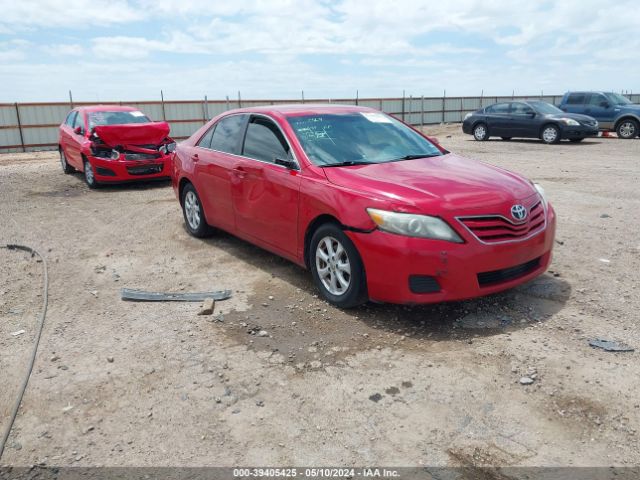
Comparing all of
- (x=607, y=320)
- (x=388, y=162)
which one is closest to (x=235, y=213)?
(x=388, y=162)

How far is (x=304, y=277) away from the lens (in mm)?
5117

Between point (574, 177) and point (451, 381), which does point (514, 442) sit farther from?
point (574, 177)

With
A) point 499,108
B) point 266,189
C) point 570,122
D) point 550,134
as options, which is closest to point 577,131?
point 570,122

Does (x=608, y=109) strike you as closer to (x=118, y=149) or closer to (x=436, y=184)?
(x=118, y=149)

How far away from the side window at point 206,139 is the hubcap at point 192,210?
606 millimetres

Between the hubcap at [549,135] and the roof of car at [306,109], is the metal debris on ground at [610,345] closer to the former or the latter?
the roof of car at [306,109]

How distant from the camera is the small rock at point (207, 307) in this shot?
4.35 meters

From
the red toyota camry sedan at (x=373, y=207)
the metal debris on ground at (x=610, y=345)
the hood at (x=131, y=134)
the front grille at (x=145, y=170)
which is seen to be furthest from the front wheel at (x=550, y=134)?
the metal debris on ground at (x=610, y=345)

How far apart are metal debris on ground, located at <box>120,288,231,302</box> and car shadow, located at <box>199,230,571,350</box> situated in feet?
0.97

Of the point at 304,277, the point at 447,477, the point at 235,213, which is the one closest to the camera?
the point at 447,477

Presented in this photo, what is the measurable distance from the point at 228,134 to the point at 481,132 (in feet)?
53.5

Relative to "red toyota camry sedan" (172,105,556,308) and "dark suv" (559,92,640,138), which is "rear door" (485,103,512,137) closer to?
"dark suv" (559,92,640,138)

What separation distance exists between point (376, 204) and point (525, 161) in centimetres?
1095

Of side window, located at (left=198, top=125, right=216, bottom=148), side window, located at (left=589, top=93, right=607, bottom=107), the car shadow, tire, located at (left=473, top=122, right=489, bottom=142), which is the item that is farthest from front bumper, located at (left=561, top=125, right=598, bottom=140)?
side window, located at (left=198, top=125, right=216, bottom=148)
